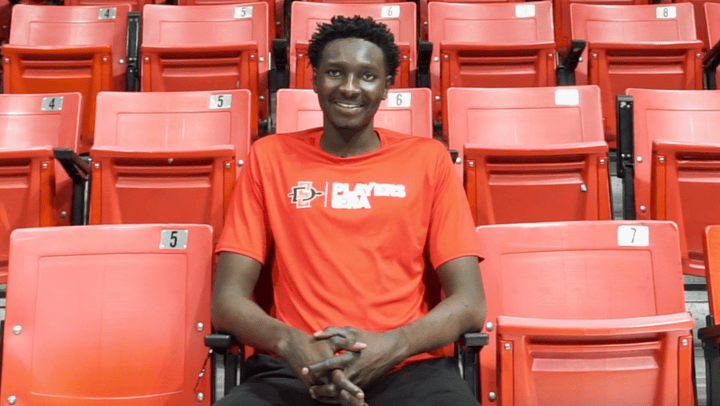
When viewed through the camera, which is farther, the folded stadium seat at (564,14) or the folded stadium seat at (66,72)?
the folded stadium seat at (564,14)

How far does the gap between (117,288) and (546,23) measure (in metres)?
1.24

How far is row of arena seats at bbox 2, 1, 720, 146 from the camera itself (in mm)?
1498

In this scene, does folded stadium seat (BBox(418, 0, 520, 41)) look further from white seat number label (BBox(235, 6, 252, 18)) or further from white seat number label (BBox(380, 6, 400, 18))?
white seat number label (BBox(235, 6, 252, 18))

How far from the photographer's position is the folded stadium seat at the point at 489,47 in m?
1.51

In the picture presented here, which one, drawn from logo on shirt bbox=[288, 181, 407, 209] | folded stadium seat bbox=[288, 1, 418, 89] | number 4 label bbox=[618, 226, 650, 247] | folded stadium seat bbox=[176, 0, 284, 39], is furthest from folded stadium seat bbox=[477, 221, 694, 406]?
folded stadium seat bbox=[176, 0, 284, 39]

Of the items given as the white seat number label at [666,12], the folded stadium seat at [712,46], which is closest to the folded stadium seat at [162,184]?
the folded stadium seat at [712,46]

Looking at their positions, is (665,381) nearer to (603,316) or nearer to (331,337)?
(603,316)

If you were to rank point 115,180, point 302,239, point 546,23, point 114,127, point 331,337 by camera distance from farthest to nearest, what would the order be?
point 546,23
point 114,127
point 115,180
point 302,239
point 331,337

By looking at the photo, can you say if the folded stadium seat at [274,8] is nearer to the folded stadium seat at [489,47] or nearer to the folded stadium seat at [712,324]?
the folded stadium seat at [489,47]

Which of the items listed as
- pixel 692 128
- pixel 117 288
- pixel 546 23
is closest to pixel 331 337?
pixel 117 288

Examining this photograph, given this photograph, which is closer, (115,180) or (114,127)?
(115,180)

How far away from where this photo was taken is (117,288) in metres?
0.84

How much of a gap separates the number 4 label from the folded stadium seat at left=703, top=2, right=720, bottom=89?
845mm

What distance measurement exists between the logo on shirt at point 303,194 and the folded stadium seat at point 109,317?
0.12m
